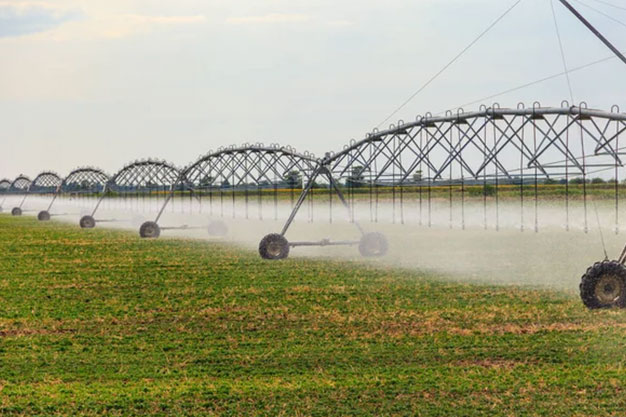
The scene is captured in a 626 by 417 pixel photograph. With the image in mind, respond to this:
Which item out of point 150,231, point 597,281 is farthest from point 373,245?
point 150,231

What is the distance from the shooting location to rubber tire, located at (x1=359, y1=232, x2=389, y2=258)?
38.8 metres

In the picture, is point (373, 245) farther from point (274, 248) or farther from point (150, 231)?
point (150, 231)

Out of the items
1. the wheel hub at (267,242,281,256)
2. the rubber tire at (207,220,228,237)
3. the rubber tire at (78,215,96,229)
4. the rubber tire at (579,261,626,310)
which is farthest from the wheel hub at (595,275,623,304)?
the rubber tire at (78,215,96,229)

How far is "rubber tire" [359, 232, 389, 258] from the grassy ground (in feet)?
32.6

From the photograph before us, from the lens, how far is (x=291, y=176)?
47.1 m

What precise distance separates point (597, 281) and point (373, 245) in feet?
60.7

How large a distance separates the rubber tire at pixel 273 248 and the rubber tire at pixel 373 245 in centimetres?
363

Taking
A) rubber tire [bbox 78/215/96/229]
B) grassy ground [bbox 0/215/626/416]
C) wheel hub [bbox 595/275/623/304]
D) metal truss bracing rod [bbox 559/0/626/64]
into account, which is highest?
metal truss bracing rod [bbox 559/0/626/64]

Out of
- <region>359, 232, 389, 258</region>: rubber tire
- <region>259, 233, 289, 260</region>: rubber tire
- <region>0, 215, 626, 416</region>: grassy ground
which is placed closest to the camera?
<region>0, 215, 626, 416</region>: grassy ground

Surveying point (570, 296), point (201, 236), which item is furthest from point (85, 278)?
point (201, 236)

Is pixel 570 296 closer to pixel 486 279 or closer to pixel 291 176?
pixel 486 279

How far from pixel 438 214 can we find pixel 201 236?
25328mm

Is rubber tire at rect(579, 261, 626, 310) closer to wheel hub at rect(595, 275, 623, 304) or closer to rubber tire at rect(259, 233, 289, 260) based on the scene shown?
wheel hub at rect(595, 275, 623, 304)

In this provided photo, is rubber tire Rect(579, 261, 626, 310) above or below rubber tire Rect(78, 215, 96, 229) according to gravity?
below
